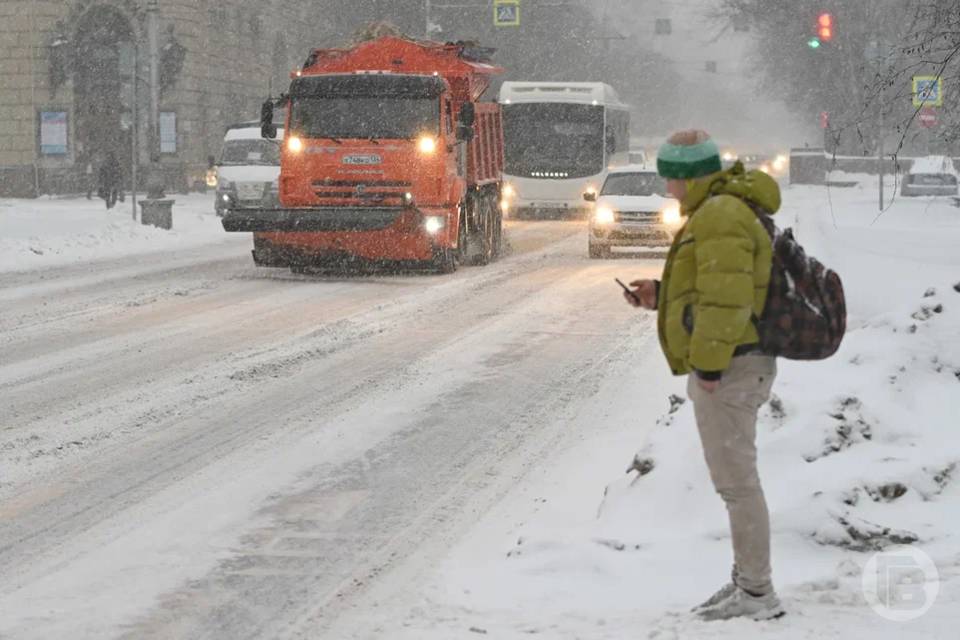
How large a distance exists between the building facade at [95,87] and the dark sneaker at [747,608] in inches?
1518

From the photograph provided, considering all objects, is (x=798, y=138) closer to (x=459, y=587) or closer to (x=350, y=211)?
(x=350, y=211)

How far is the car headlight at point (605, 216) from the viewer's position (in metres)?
25.2

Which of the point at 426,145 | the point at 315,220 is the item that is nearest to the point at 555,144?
the point at 426,145

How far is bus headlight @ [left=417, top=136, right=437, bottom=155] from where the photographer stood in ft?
71.8

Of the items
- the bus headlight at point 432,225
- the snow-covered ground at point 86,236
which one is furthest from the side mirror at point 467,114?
the snow-covered ground at point 86,236

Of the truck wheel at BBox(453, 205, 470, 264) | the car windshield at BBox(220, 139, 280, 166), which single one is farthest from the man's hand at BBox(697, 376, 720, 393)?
the car windshield at BBox(220, 139, 280, 166)

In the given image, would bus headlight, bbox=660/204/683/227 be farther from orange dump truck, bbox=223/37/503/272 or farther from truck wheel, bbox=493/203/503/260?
orange dump truck, bbox=223/37/503/272

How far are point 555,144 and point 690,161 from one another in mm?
34478

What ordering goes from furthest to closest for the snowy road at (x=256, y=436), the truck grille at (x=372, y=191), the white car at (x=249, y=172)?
1. the white car at (x=249, y=172)
2. the truck grille at (x=372, y=191)
3. the snowy road at (x=256, y=436)

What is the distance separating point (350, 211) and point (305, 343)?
6849mm

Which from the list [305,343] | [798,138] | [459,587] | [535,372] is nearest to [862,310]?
[535,372]

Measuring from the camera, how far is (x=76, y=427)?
411 inches

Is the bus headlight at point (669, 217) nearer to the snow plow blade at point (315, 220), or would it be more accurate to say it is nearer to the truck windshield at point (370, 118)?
the truck windshield at point (370, 118)

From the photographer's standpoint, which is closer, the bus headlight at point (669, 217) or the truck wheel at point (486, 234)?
the truck wheel at point (486, 234)
